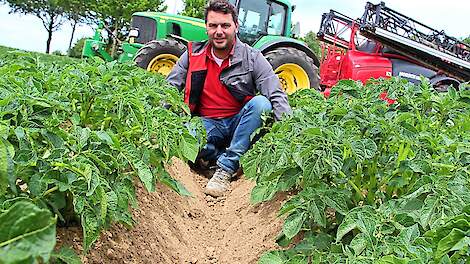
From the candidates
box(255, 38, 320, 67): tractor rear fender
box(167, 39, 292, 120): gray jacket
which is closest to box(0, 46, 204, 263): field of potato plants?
box(167, 39, 292, 120): gray jacket

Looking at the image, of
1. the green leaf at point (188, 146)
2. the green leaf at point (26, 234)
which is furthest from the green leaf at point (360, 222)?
the green leaf at point (26, 234)

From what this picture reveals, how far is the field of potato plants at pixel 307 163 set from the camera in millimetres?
1358

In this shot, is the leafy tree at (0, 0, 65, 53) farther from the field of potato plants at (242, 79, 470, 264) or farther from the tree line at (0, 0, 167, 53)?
the field of potato plants at (242, 79, 470, 264)

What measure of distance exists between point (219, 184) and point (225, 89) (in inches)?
27.7

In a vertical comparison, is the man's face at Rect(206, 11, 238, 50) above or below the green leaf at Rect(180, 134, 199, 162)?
above

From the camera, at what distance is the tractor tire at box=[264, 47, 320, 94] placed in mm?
6590

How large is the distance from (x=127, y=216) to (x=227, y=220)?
1210 millimetres

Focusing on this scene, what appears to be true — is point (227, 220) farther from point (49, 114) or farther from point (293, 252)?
point (49, 114)

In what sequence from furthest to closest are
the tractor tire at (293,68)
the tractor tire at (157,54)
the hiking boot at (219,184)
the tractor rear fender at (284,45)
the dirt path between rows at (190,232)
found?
the tractor rear fender at (284,45) < the tractor tire at (293,68) < the tractor tire at (157,54) < the hiking boot at (219,184) < the dirt path between rows at (190,232)

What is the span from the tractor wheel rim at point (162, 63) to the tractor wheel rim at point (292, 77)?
133 centimetres

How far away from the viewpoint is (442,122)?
2.35 m

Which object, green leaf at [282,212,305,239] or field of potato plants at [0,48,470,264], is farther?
green leaf at [282,212,305,239]

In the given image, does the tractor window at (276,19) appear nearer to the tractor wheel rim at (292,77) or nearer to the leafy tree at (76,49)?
the tractor wheel rim at (292,77)

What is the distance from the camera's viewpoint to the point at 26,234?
52cm
